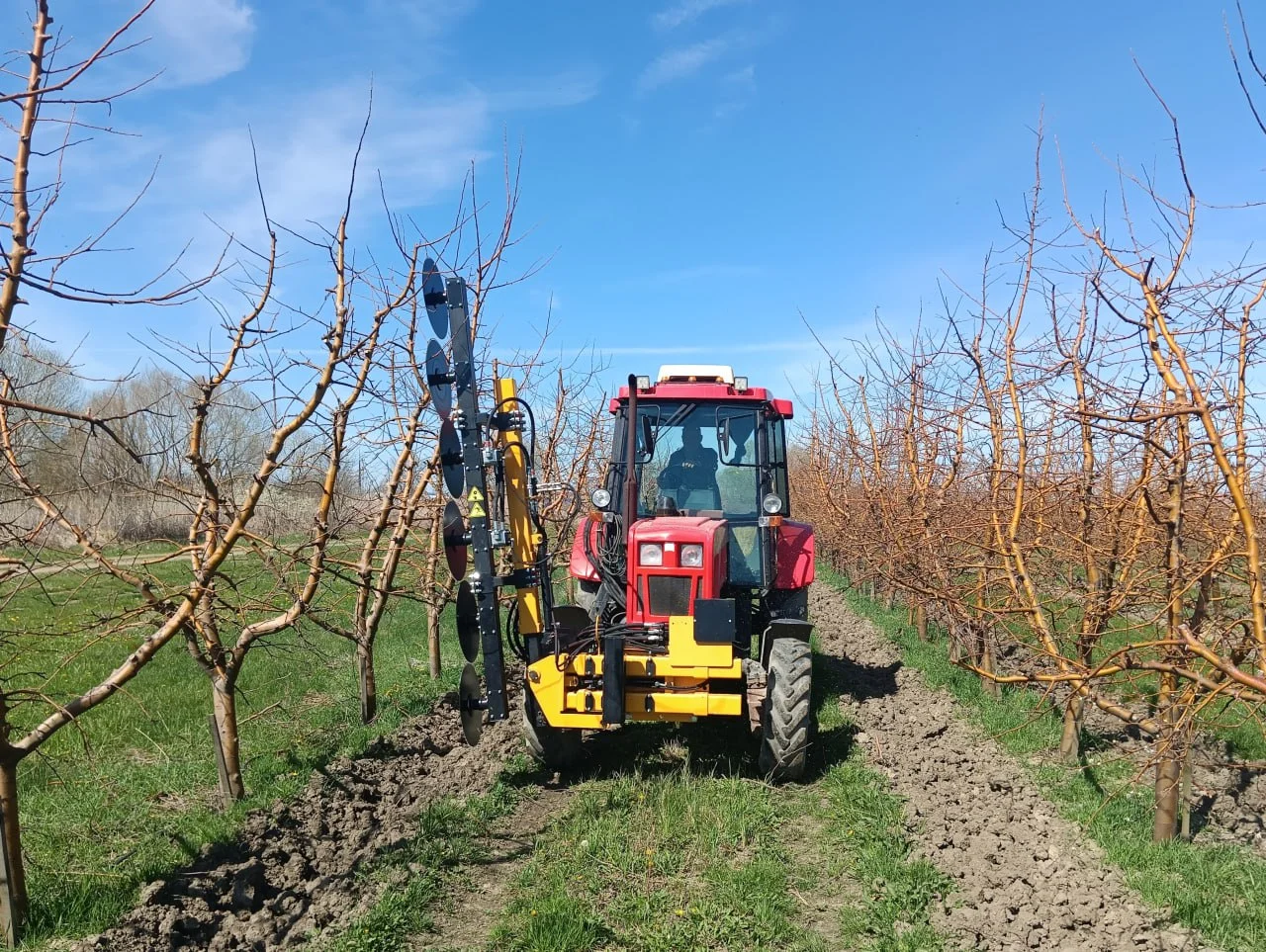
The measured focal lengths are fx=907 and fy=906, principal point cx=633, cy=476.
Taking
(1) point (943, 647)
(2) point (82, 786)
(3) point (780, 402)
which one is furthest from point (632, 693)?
(1) point (943, 647)

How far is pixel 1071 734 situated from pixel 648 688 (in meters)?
2.87

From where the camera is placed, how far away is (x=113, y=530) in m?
4.28

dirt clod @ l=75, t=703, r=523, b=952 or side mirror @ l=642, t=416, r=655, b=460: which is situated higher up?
side mirror @ l=642, t=416, r=655, b=460

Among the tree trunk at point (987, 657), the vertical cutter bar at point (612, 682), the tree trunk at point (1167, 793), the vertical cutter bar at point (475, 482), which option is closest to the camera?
the tree trunk at point (1167, 793)

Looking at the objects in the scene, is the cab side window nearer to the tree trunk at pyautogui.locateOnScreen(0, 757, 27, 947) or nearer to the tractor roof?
the tractor roof

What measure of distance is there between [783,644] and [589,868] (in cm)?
196

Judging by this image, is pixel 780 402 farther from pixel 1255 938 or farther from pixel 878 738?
pixel 1255 938

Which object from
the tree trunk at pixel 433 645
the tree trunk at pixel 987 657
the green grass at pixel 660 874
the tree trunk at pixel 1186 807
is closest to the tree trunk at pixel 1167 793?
the tree trunk at pixel 1186 807

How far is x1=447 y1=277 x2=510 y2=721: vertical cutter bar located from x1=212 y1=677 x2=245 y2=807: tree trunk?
1543 millimetres

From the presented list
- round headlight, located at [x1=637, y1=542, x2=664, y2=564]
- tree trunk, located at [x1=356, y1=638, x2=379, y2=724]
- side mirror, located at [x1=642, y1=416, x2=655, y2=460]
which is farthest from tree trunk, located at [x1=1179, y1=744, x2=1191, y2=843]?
tree trunk, located at [x1=356, y1=638, x2=379, y2=724]

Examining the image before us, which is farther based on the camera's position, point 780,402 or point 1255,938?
point 780,402

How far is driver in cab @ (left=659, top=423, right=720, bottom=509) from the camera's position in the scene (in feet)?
22.9

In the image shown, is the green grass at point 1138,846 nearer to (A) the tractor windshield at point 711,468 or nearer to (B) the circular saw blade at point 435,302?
(A) the tractor windshield at point 711,468

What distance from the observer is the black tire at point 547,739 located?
5832 millimetres
